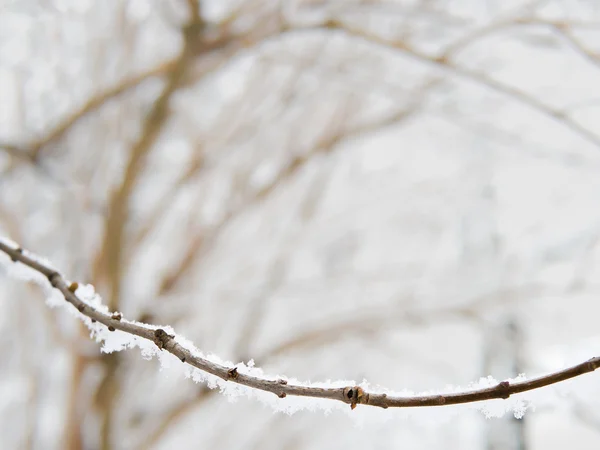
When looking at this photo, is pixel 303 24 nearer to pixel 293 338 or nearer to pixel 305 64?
pixel 305 64

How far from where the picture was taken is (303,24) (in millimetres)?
2023

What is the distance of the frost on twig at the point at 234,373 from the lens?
0.42 m

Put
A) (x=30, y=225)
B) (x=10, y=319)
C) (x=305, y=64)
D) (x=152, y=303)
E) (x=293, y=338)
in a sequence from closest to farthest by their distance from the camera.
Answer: (x=152, y=303), (x=293, y=338), (x=305, y=64), (x=30, y=225), (x=10, y=319)

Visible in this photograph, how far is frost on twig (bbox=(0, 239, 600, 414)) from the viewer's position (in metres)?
0.42

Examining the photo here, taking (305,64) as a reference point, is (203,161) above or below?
Result: below

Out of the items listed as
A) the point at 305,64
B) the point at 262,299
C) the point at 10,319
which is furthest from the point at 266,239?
the point at 10,319

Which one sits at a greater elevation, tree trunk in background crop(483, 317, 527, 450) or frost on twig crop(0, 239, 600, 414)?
tree trunk in background crop(483, 317, 527, 450)

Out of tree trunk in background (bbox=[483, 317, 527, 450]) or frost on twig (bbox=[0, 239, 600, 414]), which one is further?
tree trunk in background (bbox=[483, 317, 527, 450])

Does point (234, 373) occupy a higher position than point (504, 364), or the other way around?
point (504, 364)

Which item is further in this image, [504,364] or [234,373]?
[504,364]

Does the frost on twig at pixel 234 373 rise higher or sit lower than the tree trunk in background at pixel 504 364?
lower

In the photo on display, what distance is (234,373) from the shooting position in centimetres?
46

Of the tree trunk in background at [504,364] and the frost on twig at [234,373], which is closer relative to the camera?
the frost on twig at [234,373]

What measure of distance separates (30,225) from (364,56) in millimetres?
2517
